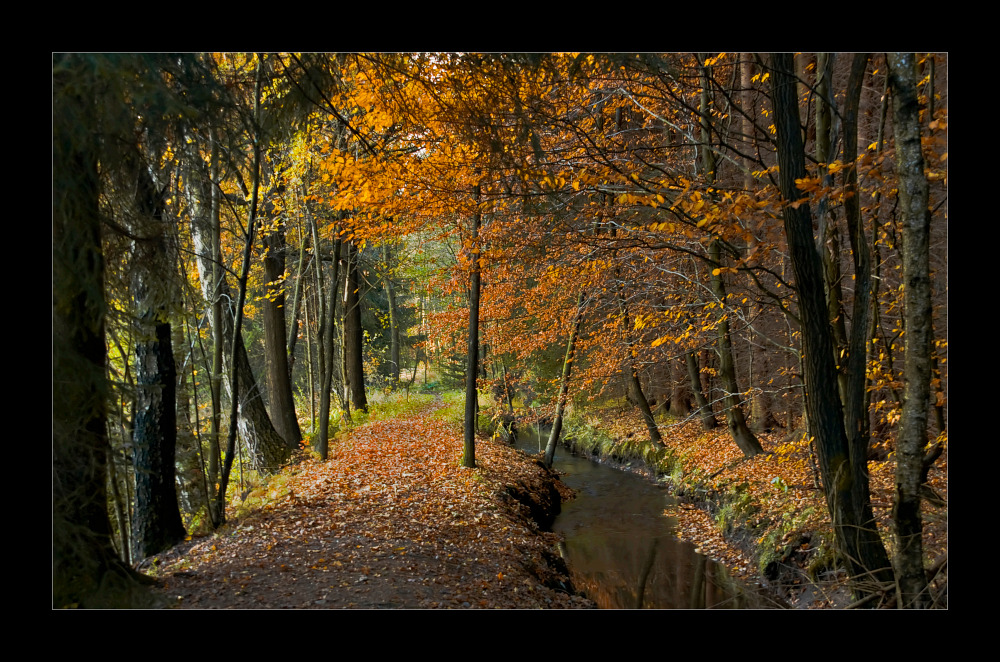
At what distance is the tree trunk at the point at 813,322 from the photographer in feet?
14.7

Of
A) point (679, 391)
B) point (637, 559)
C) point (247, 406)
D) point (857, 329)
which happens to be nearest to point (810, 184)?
point (857, 329)

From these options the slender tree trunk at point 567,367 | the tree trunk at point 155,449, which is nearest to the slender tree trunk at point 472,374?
the slender tree trunk at point 567,367

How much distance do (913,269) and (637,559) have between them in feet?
18.4

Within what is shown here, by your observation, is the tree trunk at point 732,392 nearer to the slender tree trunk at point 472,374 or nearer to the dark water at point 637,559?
the dark water at point 637,559

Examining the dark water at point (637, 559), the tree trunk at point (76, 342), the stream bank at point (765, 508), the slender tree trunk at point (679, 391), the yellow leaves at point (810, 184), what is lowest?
the dark water at point (637, 559)

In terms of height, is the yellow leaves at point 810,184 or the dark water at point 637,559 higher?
the yellow leaves at point 810,184

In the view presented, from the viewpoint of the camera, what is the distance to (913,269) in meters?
3.73

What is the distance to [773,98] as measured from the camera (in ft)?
15.4

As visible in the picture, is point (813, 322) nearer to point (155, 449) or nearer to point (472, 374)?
point (155, 449)

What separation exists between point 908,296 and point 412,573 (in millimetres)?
4583

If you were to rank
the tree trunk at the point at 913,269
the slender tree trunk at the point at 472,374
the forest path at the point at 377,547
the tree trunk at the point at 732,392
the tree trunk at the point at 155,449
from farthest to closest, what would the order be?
1. the slender tree trunk at the point at 472,374
2. the tree trunk at the point at 732,392
3. the tree trunk at the point at 155,449
4. the forest path at the point at 377,547
5. the tree trunk at the point at 913,269

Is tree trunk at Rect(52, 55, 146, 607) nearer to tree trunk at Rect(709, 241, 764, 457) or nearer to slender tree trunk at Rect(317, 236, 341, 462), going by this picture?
slender tree trunk at Rect(317, 236, 341, 462)

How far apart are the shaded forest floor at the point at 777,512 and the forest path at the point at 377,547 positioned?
7.92 feet
